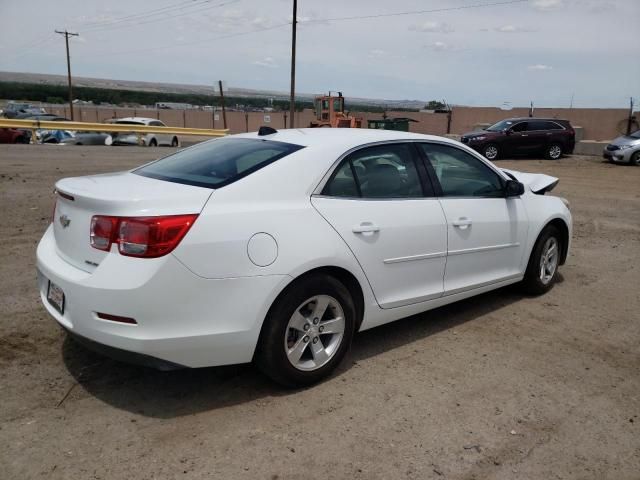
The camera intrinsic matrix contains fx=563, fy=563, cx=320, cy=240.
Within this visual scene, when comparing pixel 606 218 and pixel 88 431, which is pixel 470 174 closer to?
pixel 88 431

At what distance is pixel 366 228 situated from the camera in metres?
3.71

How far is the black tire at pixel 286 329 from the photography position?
10.8 ft

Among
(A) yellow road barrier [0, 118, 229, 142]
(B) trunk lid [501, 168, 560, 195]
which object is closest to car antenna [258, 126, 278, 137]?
(B) trunk lid [501, 168, 560, 195]

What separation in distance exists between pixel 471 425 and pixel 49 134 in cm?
2642

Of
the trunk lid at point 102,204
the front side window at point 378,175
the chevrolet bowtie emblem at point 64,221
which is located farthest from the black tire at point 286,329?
the chevrolet bowtie emblem at point 64,221

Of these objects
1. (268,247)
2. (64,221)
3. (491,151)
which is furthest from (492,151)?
(64,221)

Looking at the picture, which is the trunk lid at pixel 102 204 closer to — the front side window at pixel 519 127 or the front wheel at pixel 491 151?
the front wheel at pixel 491 151

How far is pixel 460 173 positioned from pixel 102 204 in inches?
112

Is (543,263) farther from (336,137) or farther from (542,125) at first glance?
(542,125)

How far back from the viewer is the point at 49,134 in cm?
2542

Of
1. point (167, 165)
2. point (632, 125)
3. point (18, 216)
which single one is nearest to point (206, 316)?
point (167, 165)

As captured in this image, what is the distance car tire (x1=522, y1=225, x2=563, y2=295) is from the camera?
5.28 meters

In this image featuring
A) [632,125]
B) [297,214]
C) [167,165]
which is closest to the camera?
[297,214]

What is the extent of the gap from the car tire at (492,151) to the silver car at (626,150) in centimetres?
410
